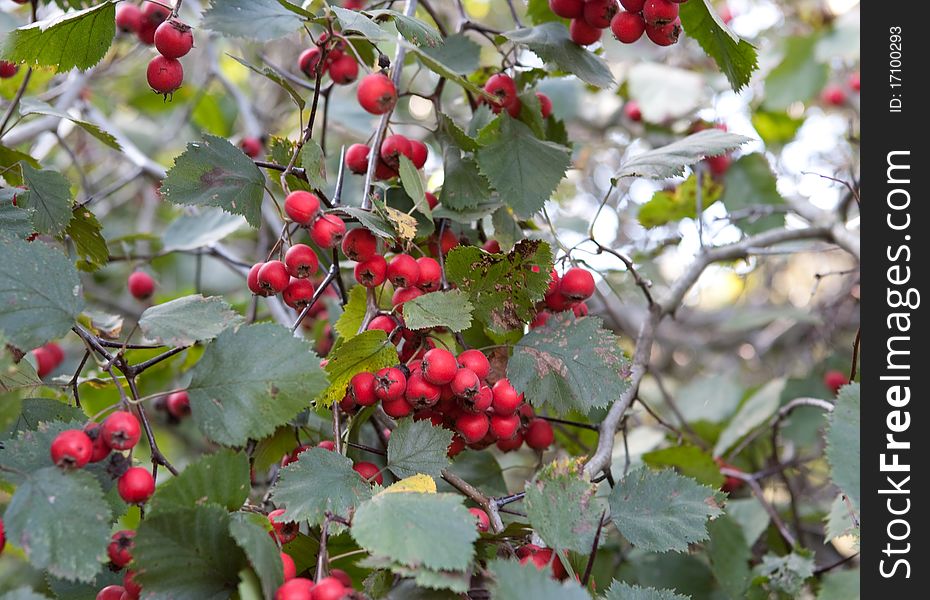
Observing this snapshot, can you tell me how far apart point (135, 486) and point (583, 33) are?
40.6 inches

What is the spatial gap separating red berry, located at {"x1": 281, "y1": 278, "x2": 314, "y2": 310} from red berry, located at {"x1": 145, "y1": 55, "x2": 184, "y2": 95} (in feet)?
1.20

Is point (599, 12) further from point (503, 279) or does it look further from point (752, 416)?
point (752, 416)

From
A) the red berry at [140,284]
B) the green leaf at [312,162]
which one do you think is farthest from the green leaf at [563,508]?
the red berry at [140,284]

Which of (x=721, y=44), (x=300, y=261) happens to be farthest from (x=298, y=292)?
(x=721, y=44)

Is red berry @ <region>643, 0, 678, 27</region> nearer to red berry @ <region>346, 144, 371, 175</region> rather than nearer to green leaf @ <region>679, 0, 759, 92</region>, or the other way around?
green leaf @ <region>679, 0, 759, 92</region>

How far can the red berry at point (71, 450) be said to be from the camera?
895mm

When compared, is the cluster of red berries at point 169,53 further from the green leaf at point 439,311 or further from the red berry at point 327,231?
the green leaf at point 439,311

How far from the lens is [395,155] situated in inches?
51.6

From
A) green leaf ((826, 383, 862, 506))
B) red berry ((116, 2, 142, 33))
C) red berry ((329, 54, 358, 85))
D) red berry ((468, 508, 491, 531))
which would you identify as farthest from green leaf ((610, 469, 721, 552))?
red berry ((116, 2, 142, 33))

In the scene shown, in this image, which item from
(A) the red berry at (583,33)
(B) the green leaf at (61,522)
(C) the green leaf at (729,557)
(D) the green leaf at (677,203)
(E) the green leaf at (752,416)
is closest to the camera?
(B) the green leaf at (61,522)

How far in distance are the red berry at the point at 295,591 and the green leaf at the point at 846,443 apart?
89 centimetres

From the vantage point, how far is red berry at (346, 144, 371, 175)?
135cm

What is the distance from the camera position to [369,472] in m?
1.13
